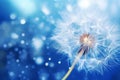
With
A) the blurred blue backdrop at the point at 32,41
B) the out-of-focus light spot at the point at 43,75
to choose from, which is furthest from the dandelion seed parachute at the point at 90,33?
the out-of-focus light spot at the point at 43,75

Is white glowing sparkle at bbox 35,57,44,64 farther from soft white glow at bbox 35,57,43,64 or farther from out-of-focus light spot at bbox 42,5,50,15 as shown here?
out-of-focus light spot at bbox 42,5,50,15

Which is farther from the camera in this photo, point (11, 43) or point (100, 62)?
point (100, 62)

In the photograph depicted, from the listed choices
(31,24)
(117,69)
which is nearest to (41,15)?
(31,24)

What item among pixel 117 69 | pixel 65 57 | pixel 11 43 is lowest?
pixel 117 69

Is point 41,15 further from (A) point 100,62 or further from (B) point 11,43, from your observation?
(A) point 100,62

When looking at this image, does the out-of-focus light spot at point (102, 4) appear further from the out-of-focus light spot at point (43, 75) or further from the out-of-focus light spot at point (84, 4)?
the out-of-focus light spot at point (43, 75)

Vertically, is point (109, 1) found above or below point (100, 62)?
above
